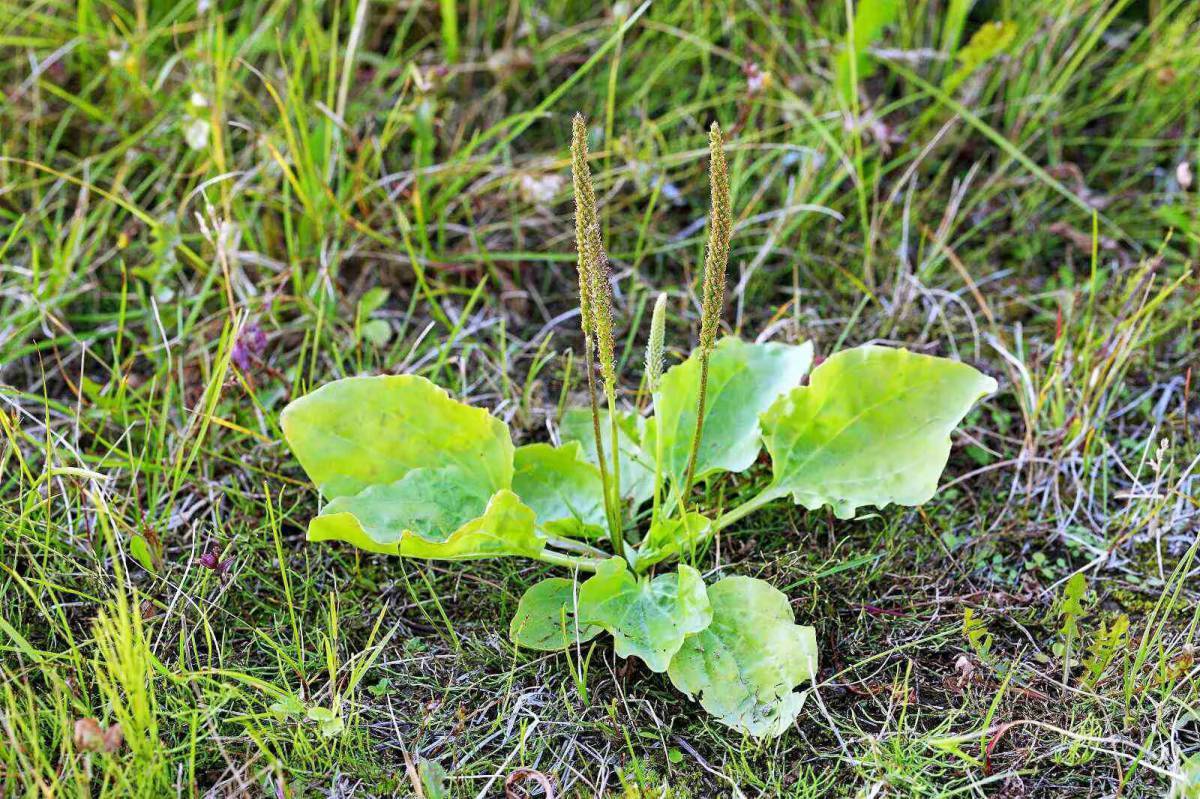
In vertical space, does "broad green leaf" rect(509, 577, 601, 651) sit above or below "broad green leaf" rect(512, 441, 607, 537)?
below

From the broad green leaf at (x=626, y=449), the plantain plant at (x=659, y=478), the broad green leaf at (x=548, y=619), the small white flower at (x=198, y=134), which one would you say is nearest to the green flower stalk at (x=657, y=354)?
the plantain plant at (x=659, y=478)

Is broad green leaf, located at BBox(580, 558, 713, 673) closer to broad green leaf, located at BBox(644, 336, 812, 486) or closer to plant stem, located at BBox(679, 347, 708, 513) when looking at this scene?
plant stem, located at BBox(679, 347, 708, 513)

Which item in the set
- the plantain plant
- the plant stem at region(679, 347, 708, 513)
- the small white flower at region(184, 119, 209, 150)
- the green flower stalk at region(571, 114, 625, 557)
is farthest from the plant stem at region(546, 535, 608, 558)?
the small white flower at region(184, 119, 209, 150)

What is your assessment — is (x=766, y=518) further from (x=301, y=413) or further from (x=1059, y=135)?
(x=1059, y=135)

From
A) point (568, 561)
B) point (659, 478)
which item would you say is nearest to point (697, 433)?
point (659, 478)

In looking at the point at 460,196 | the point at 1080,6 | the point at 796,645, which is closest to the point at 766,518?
the point at 796,645

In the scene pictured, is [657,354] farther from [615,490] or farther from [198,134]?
[198,134]
